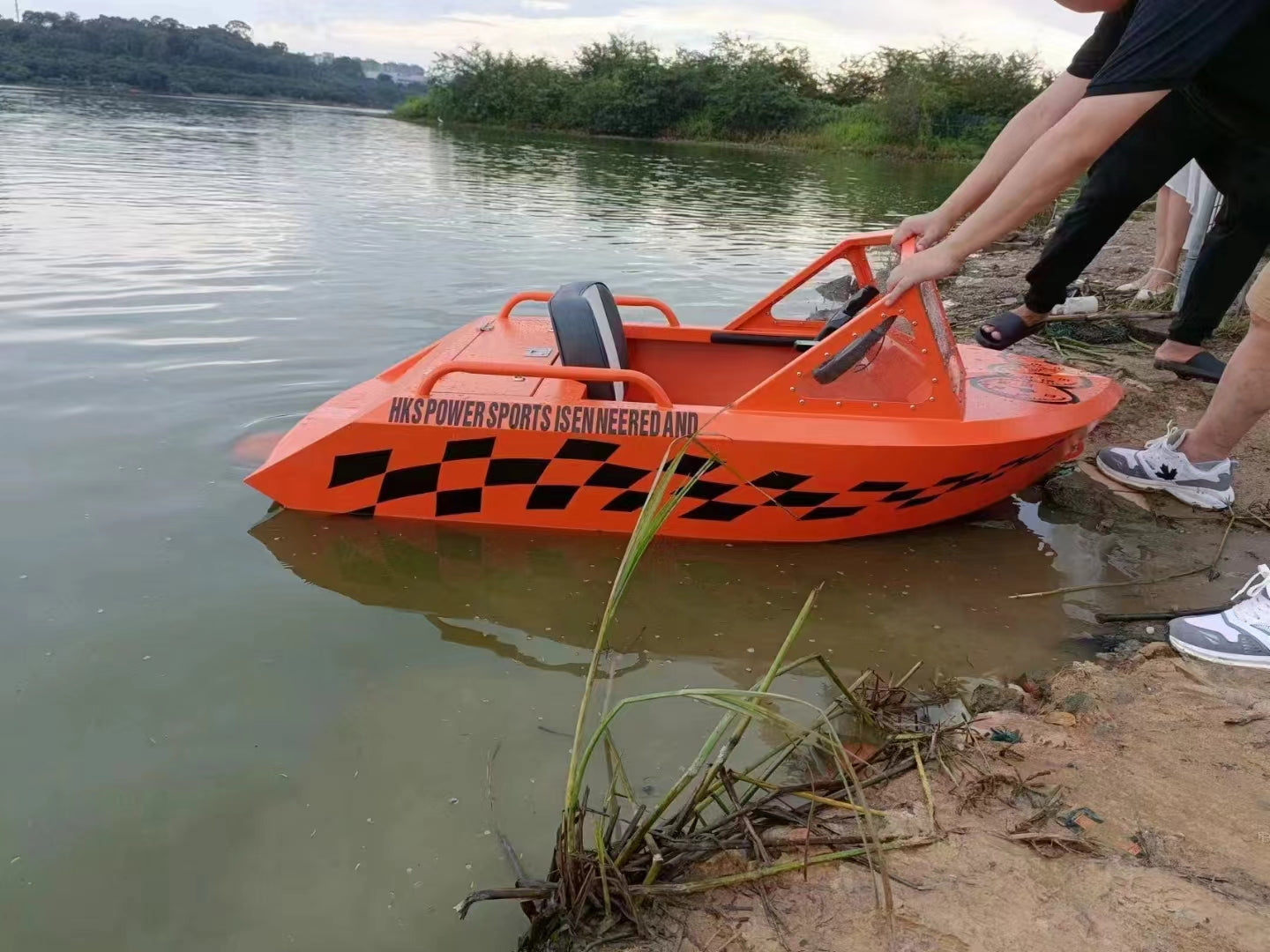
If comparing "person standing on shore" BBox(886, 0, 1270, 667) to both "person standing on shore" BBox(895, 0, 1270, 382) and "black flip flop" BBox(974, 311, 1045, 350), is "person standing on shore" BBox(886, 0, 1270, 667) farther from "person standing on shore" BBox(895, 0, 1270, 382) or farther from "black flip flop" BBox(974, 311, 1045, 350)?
"black flip flop" BBox(974, 311, 1045, 350)

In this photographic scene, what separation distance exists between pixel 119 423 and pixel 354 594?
2.14 metres

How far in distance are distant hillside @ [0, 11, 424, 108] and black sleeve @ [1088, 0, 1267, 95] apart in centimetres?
5404

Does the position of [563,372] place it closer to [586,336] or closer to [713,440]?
[586,336]

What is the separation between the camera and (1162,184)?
366cm

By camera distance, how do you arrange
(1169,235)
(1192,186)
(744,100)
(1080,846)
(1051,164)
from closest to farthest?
(1080,846)
(1051,164)
(1192,186)
(1169,235)
(744,100)

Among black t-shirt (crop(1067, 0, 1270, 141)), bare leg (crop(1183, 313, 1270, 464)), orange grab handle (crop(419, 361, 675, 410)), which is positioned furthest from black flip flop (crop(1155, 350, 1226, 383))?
orange grab handle (crop(419, 361, 675, 410))

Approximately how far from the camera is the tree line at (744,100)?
3666 centimetres

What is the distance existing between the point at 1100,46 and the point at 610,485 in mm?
2609

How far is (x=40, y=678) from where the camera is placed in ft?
8.38

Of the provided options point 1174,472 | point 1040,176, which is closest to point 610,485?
point 1040,176

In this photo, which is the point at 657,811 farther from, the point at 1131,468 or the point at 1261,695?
the point at 1131,468

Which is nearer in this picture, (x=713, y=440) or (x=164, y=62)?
(x=713, y=440)

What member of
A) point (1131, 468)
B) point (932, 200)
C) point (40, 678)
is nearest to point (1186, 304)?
point (1131, 468)

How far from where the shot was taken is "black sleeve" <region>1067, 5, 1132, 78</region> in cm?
329
